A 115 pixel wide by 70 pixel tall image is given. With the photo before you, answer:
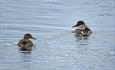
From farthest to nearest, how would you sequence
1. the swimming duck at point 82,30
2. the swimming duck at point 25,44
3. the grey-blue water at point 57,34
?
the swimming duck at point 82,30, the swimming duck at point 25,44, the grey-blue water at point 57,34

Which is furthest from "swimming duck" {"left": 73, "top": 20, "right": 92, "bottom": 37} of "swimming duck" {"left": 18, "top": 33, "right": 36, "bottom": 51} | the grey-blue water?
"swimming duck" {"left": 18, "top": 33, "right": 36, "bottom": 51}

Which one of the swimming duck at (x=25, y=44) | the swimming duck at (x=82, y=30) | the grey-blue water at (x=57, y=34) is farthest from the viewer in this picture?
the swimming duck at (x=82, y=30)

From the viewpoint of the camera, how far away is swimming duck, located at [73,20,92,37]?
22.6 metres

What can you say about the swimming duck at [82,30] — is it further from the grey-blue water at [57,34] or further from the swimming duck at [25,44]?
the swimming duck at [25,44]

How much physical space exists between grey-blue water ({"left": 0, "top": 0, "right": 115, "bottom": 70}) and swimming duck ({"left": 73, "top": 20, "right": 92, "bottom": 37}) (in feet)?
0.92

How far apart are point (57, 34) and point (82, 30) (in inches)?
55.3

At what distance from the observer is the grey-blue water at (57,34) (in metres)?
17.4

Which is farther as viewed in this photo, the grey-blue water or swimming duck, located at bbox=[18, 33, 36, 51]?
swimming duck, located at bbox=[18, 33, 36, 51]

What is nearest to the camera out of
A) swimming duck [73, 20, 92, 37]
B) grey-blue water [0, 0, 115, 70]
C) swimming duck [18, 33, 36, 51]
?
grey-blue water [0, 0, 115, 70]

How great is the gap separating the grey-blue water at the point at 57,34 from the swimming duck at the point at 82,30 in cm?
28

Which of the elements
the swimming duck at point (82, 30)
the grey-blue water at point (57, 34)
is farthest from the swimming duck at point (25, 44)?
the swimming duck at point (82, 30)

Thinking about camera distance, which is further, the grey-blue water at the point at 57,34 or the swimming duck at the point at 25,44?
the swimming duck at the point at 25,44

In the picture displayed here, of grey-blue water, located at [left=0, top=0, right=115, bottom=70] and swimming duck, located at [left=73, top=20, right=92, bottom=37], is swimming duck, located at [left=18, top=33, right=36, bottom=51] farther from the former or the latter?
swimming duck, located at [left=73, top=20, right=92, bottom=37]

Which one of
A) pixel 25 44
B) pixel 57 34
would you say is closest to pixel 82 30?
pixel 57 34
